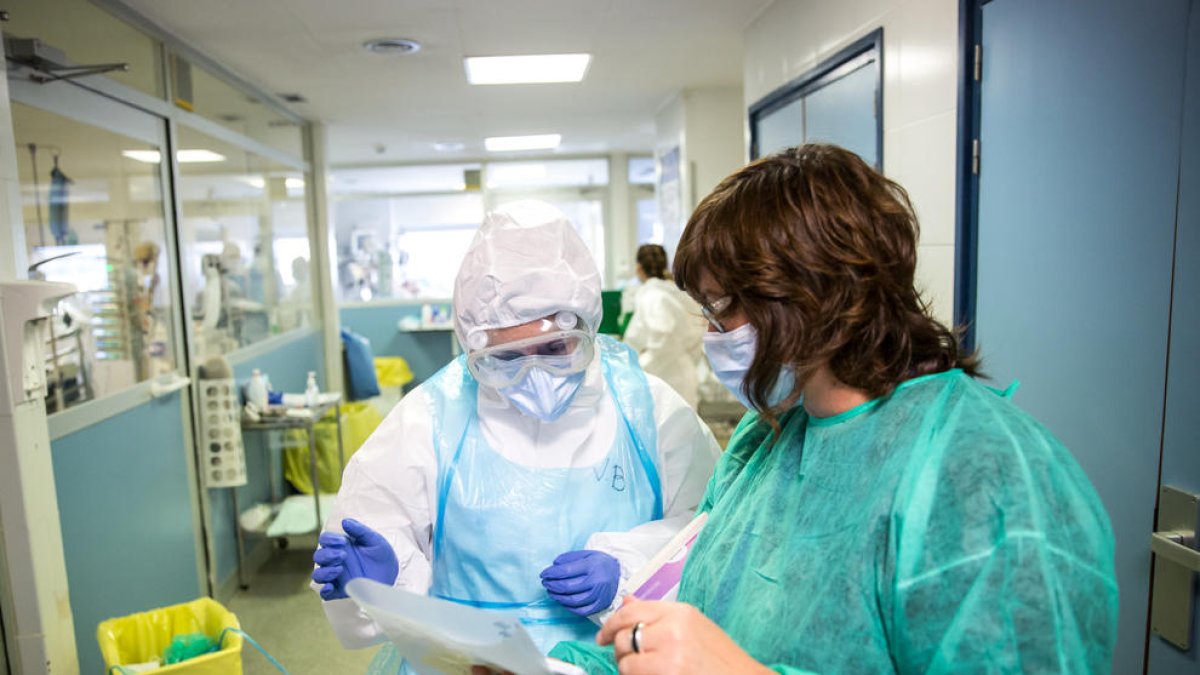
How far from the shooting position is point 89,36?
237cm

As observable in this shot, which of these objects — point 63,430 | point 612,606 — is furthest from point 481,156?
point 612,606

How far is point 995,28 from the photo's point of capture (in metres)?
1.64

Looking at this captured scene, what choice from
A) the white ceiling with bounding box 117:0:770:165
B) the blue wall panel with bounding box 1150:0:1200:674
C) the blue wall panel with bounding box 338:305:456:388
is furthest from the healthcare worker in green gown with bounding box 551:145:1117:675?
the blue wall panel with bounding box 338:305:456:388

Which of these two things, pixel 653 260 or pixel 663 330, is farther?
pixel 653 260

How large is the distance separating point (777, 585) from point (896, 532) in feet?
0.51

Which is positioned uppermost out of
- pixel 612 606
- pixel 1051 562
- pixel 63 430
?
pixel 1051 562

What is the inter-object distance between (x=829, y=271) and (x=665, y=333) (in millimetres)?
3375

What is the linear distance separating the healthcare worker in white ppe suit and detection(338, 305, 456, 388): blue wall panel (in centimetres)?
575

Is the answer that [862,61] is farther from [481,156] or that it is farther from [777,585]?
[481,156]

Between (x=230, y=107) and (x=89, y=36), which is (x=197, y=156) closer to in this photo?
(x=230, y=107)

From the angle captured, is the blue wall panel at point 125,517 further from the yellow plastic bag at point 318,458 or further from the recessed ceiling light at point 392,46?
the recessed ceiling light at point 392,46

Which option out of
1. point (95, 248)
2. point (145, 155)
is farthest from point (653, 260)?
point (95, 248)

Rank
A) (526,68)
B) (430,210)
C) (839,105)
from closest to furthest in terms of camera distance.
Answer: (839,105)
(526,68)
(430,210)

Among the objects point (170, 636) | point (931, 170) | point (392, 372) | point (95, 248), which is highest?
point (931, 170)
